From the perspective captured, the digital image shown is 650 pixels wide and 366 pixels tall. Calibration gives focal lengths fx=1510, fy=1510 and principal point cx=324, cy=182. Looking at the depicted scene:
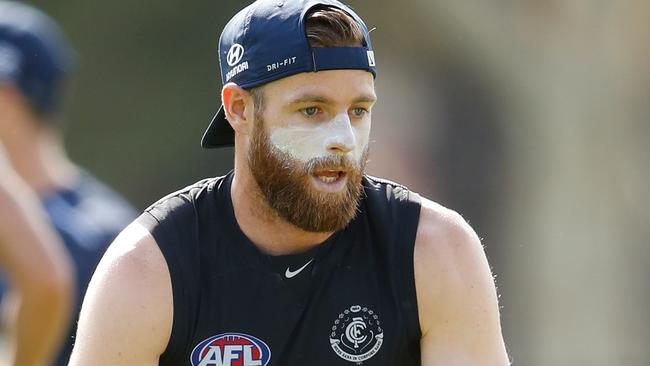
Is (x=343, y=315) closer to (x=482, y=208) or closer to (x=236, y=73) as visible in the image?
(x=236, y=73)

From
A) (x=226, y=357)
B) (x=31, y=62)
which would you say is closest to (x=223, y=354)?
(x=226, y=357)

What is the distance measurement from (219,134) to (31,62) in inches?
61.0

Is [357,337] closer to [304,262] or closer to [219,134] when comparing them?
[304,262]

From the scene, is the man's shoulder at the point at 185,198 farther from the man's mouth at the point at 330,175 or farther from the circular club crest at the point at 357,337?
the circular club crest at the point at 357,337

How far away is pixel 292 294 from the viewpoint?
4.85 metres

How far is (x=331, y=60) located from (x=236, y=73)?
41 centimetres

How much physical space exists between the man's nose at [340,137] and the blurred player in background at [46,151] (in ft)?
5.61

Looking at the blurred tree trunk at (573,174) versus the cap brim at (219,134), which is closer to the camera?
the cap brim at (219,134)

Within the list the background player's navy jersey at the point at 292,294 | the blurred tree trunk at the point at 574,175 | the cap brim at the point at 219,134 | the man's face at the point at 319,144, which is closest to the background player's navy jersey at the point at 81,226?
the cap brim at the point at 219,134

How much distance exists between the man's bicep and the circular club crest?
1.75ft

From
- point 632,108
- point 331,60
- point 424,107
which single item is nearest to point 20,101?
point 331,60

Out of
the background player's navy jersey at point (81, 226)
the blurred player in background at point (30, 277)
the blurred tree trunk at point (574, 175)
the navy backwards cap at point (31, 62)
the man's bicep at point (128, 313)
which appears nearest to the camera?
the man's bicep at point (128, 313)

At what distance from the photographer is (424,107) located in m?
13.5

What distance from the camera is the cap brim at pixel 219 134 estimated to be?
17.4ft
